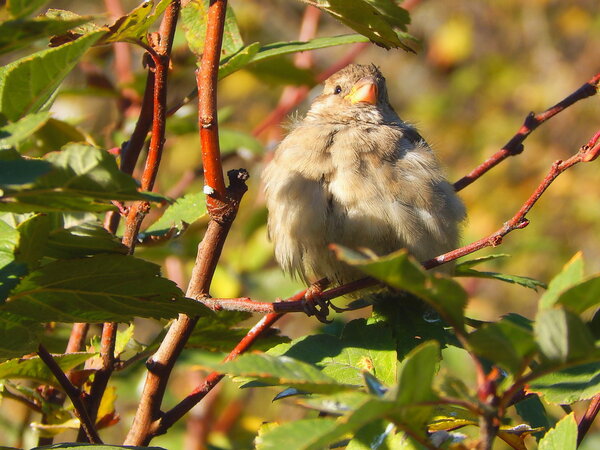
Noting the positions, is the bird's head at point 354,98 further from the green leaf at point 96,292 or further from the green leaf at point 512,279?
the green leaf at point 96,292

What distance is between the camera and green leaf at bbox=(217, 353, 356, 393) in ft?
2.91

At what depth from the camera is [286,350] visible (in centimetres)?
146

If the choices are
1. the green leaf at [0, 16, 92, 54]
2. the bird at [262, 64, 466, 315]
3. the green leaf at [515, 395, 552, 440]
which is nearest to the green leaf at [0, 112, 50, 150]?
the green leaf at [0, 16, 92, 54]

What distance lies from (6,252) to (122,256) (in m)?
0.18

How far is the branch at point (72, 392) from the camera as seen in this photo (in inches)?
54.4

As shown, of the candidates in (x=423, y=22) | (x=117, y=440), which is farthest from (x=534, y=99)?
(x=117, y=440)

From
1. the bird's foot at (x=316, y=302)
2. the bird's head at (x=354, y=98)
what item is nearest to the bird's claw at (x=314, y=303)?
the bird's foot at (x=316, y=302)

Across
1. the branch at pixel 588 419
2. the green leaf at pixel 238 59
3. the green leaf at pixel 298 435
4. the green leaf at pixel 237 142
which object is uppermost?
the green leaf at pixel 237 142

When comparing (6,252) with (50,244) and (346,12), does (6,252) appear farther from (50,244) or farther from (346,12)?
(346,12)

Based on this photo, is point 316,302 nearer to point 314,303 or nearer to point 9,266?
point 314,303

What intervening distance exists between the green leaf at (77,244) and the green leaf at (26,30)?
35 cm

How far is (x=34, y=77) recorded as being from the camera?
1.11m

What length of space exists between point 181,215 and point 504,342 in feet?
3.50

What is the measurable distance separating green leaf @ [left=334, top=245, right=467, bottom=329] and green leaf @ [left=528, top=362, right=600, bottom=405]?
1.31 feet
